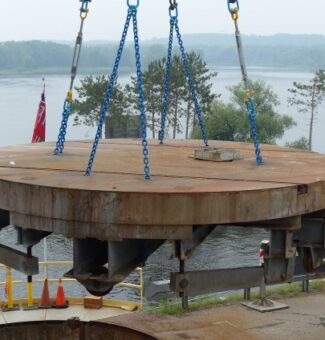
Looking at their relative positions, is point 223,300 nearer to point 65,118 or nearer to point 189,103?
point 65,118

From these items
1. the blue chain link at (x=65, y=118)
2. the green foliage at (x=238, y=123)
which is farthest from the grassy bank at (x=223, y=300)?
the green foliage at (x=238, y=123)

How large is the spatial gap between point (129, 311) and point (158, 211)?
332 inches

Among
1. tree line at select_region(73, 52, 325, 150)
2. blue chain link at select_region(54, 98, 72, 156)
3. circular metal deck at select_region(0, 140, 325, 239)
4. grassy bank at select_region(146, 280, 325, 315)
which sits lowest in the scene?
grassy bank at select_region(146, 280, 325, 315)

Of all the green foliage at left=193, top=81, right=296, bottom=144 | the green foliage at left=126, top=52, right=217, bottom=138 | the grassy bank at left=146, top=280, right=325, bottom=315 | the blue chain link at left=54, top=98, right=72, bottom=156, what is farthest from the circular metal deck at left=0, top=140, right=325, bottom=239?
the green foliage at left=126, top=52, right=217, bottom=138

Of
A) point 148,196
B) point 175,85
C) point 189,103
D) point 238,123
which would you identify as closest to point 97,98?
point 175,85

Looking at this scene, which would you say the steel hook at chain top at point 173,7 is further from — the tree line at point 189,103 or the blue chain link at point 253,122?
the tree line at point 189,103

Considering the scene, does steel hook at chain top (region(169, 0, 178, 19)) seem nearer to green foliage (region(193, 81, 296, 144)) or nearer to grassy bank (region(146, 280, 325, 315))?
grassy bank (region(146, 280, 325, 315))

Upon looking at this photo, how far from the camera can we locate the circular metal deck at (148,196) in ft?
22.6

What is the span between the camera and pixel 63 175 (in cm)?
791

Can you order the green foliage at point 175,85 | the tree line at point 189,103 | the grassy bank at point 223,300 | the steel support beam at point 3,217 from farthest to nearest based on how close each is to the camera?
the green foliage at point 175,85, the tree line at point 189,103, the grassy bank at point 223,300, the steel support beam at point 3,217

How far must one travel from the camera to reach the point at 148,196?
270 inches

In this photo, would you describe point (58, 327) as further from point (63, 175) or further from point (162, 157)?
point (63, 175)

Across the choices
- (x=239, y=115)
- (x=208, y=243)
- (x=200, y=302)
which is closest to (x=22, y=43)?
(x=239, y=115)

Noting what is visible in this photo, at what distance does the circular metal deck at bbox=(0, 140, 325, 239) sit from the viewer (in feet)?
22.6
